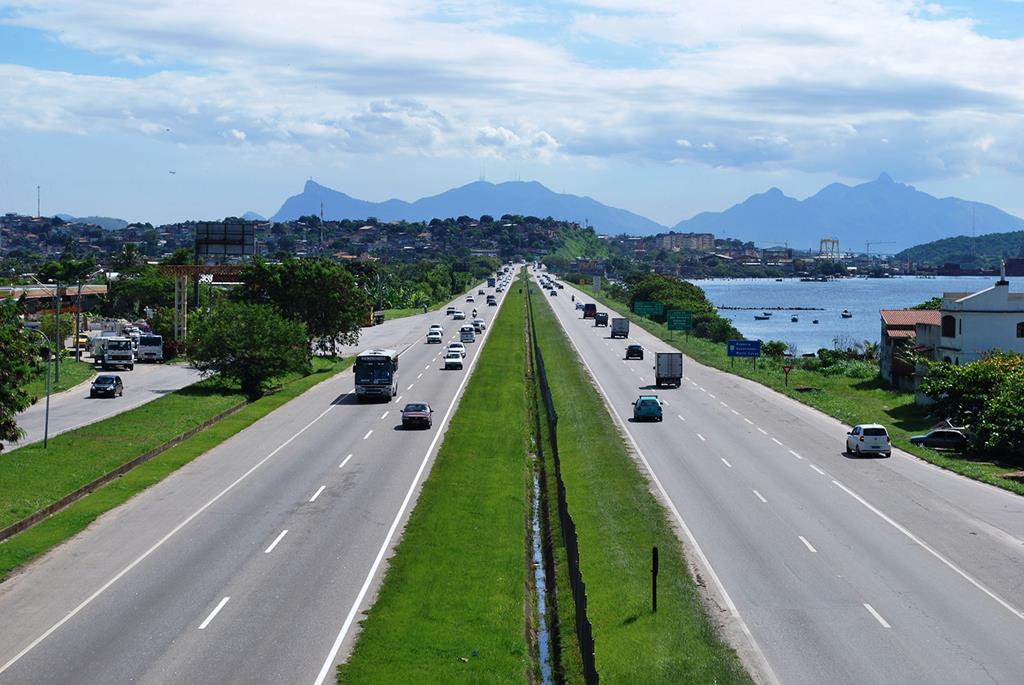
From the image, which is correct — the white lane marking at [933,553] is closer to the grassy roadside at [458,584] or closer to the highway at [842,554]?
the highway at [842,554]

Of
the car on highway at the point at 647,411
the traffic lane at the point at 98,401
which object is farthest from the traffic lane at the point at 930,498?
the traffic lane at the point at 98,401

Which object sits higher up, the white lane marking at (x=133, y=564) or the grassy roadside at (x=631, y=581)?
the grassy roadside at (x=631, y=581)

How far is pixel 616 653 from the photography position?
79.2ft

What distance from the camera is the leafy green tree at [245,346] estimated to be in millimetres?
72125

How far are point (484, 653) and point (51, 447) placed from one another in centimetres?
3073

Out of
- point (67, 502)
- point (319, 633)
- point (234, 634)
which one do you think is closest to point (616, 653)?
point (319, 633)

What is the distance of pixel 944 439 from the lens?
56.2 m

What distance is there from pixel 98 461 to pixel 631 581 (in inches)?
994

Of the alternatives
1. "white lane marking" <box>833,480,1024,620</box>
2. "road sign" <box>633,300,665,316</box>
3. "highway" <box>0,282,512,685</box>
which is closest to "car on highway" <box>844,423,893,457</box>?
"white lane marking" <box>833,480,1024,620</box>

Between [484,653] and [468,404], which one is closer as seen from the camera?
[484,653]

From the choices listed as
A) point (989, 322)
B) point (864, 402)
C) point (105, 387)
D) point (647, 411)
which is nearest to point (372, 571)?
point (647, 411)

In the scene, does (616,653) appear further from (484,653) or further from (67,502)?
(67,502)

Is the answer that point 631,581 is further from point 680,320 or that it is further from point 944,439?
point 680,320

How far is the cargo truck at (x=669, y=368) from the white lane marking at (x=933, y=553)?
1406 inches
